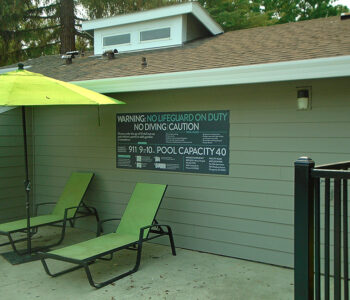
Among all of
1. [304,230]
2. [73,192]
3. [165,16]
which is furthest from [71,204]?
[304,230]

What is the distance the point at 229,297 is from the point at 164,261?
1189 millimetres

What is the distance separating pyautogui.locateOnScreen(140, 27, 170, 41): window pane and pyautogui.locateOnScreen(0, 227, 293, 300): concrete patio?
425cm

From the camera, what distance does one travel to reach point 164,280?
13.0 feet

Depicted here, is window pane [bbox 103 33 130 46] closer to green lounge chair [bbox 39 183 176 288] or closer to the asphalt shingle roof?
the asphalt shingle roof

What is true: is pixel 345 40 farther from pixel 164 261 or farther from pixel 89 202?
pixel 89 202

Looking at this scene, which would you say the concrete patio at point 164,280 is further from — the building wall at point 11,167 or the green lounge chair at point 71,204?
the building wall at point 11,167

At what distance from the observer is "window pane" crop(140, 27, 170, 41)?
7137mm

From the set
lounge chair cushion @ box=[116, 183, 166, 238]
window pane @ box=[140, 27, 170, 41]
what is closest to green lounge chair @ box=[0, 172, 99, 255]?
lounge chair cushion @ box=[116, 183, 166, 238]

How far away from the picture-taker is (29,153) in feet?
22.0

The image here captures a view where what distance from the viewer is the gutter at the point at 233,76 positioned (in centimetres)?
357

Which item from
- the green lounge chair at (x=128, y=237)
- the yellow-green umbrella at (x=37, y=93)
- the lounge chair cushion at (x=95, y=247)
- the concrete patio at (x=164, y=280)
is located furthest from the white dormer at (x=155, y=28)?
the concrete patio at (x=164, y=280)

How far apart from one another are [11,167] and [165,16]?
12.8 feet

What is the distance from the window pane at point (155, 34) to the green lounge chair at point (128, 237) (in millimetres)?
3403

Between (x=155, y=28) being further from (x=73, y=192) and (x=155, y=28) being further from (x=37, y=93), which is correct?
(x=37, y=93)
